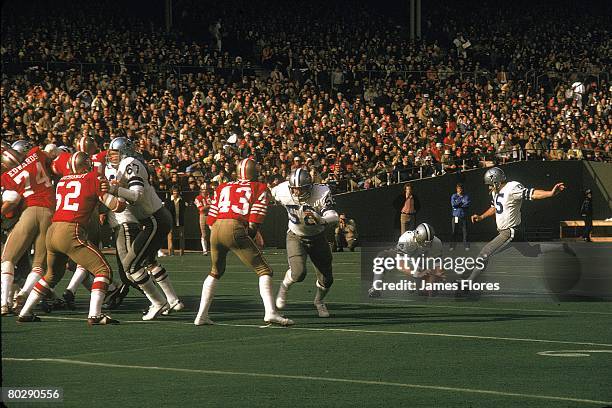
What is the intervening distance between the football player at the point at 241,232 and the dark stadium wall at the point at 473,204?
1954 cm

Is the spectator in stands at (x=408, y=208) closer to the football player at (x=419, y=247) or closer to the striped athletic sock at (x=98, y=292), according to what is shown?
the football player at (x=419, y=247)

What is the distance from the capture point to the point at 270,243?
112 feet

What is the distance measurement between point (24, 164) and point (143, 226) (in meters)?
1.68

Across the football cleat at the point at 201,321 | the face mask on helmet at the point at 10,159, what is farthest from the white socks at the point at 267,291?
the face mask on helmet at the point at 10,159

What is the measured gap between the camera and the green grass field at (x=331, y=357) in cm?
898

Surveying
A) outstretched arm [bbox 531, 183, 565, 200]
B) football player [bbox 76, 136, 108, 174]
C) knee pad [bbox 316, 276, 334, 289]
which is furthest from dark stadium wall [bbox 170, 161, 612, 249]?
knee pad [bbox 316, 276, 334, 289]

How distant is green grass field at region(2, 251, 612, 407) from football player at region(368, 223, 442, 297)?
0.93 metres

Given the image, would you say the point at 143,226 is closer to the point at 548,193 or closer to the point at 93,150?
the point at 93,150

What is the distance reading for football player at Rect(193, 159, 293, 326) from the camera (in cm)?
1355

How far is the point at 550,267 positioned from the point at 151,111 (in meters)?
15.9

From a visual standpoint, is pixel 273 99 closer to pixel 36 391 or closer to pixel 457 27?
pixel 457 27

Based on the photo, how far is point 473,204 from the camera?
39000 millimetres

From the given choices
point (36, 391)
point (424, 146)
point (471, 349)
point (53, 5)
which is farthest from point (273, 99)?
point (36, 391)

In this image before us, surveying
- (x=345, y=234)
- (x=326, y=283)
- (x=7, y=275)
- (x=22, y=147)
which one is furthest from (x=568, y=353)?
(x=345, y=234)
